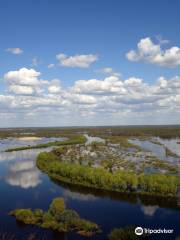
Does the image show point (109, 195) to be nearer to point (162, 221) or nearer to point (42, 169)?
point (162, 221)

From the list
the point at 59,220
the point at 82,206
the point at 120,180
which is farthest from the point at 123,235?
the point at 120,180

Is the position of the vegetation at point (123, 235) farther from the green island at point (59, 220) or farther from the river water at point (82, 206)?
the green island at point (59, 220)

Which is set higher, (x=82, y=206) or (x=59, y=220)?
(x=59, y=220)

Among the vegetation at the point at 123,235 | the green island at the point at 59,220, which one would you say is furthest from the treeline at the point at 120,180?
the vegetation at the point at 123,235

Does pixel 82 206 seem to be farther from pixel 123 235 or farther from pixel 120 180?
pixel 123 235

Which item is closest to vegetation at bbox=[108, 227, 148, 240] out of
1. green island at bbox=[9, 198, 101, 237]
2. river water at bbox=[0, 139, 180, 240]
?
river water at bbox=[0, 139, 180, 240]

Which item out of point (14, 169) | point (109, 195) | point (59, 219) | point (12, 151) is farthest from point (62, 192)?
point (12, 151)
